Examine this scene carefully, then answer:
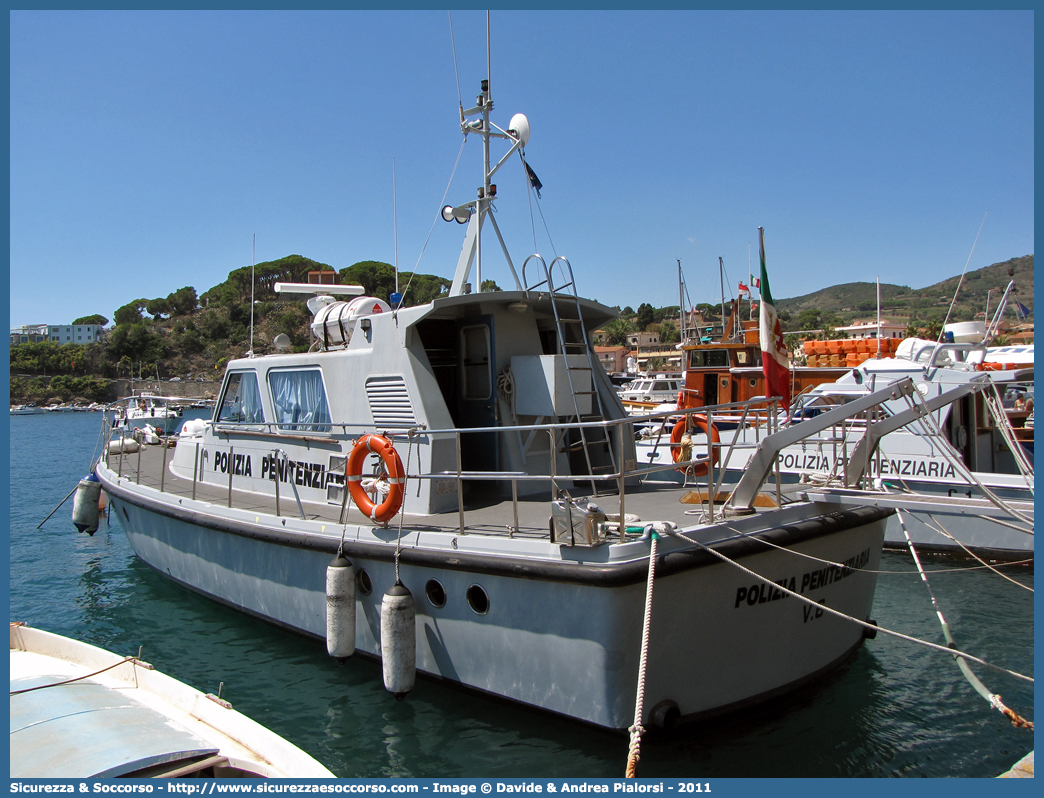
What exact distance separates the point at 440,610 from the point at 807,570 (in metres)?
2.95

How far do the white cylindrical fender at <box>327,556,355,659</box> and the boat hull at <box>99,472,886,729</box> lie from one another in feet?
0.84

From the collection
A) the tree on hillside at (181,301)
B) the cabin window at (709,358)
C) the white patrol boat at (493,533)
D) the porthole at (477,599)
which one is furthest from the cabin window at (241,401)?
the tree on hillside at (181,301)

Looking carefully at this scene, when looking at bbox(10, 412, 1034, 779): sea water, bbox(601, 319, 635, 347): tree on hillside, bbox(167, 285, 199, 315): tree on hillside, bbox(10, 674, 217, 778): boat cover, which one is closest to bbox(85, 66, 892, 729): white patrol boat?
bbox(10, 412, 1034, 779): sea water

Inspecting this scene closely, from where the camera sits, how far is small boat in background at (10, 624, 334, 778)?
150 inches

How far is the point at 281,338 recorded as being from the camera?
9047 millimetres

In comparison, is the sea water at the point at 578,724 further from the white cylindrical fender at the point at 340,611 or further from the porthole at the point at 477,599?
the porthole at the point at 477,599

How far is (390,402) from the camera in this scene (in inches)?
274

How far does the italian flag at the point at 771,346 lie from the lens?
555 centimetres

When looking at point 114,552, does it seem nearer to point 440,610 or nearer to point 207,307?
point 440,610

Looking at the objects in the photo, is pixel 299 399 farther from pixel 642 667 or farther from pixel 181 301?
pixel 181 301

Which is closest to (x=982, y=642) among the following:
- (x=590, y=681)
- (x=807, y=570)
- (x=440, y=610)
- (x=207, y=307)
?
(x=807, y=570)

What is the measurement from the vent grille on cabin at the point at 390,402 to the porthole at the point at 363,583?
140 cm

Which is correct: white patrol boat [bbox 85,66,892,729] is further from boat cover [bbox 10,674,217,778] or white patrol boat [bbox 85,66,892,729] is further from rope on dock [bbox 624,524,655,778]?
boat cover [bbox 10,674,217,778]
